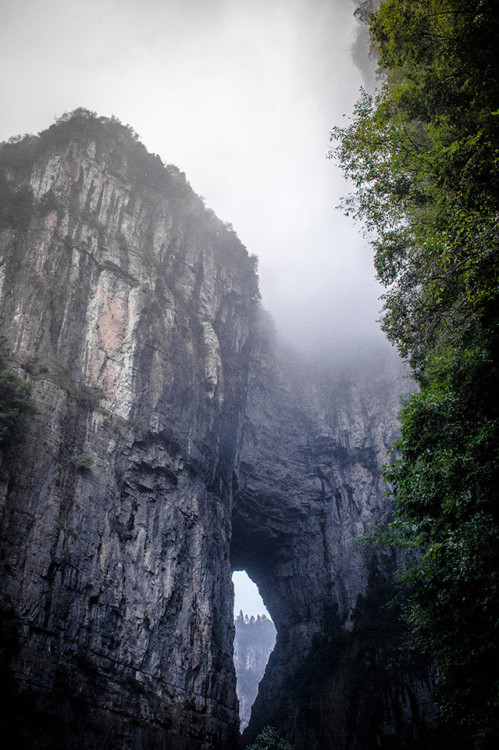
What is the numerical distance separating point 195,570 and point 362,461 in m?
20.4

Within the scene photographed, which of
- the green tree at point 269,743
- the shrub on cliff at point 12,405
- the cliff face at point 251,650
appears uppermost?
the shrub on cliff at point 12,405

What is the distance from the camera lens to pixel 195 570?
27953mm

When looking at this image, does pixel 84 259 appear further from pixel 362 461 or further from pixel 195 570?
pixel 362 461

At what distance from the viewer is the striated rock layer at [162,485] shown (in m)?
21.0

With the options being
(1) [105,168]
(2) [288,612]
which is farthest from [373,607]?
(1) [105,168]

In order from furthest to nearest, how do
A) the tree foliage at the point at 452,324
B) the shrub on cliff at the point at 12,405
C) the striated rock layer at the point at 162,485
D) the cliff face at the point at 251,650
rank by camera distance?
the cliff face at the point at 251,650
the shrub on cliff at the point at 12,405
the striated rock layer at the point at 162,485
the tree foliage at the point at 452,324

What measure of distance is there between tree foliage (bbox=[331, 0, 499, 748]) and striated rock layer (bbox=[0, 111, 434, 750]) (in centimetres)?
1478

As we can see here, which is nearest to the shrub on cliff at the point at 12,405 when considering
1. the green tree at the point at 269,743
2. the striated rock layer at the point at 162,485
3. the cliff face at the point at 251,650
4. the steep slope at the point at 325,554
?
the striated rock layer at the point at 162,485

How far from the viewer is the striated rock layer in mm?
21047

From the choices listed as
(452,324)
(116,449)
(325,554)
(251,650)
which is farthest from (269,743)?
(251,650)

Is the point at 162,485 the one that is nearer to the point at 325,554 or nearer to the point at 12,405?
the point at 12,405

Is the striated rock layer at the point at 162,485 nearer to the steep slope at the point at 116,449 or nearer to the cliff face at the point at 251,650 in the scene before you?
the steep slope at the point at 116,449

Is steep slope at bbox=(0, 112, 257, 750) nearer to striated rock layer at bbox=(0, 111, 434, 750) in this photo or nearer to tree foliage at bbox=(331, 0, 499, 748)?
striated rock layer at bbox=(0, 111, 434, 750)

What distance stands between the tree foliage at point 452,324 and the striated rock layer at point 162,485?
1478cm
